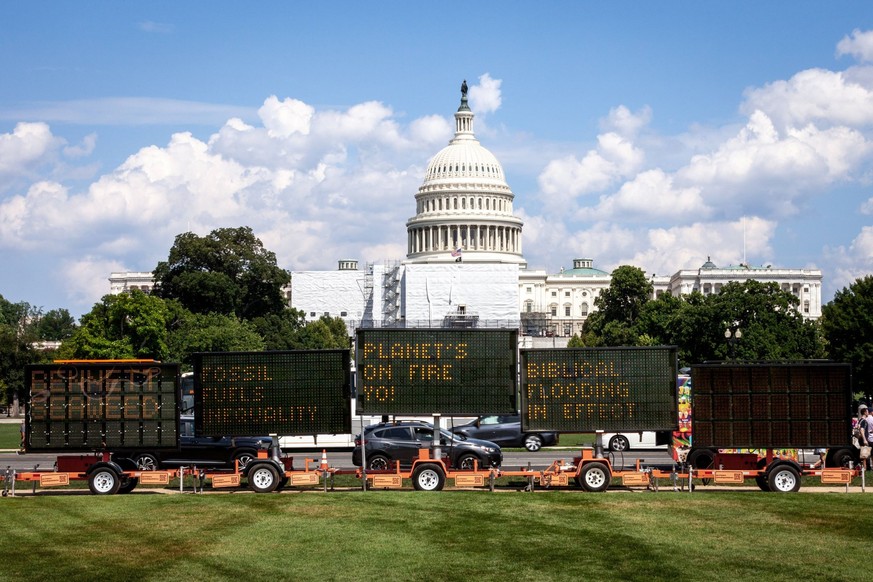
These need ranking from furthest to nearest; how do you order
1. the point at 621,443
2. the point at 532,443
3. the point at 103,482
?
the point at 532,443 → the point at 621,443 → the point at 103,482

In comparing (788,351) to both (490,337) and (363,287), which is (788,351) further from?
(363,287)

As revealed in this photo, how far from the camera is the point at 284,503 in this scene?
3039 centimetres

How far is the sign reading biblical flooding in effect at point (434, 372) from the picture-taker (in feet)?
112

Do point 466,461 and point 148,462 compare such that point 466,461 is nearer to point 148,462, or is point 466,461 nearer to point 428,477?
point 428,477

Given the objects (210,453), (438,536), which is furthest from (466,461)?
(438,536)

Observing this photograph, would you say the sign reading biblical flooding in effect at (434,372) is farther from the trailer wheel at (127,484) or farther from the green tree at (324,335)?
the green tree at (324,335)

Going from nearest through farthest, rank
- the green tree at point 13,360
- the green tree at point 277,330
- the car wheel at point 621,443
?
the car wheel at point 621,443 → the green tree at point 13,360 → the green tree at point 277,330

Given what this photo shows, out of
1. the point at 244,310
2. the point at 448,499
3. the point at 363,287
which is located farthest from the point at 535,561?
the point at 363,287

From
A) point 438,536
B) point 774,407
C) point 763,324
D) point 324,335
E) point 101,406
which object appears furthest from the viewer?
point 324,335

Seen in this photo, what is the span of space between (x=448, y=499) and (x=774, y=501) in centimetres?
684

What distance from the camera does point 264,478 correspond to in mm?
33250

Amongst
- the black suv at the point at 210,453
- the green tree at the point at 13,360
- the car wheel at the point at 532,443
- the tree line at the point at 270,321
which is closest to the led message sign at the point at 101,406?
Answer: the black suv at the point at 210,453

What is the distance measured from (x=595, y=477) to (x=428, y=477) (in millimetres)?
3824

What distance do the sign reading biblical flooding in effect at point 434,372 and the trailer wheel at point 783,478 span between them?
6.14m
